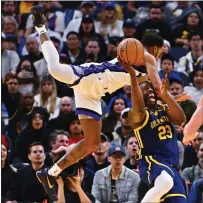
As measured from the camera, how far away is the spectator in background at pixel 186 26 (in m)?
14.6

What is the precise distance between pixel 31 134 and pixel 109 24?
3958 millimetres

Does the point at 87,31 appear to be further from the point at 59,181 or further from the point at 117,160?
the point at 59,181

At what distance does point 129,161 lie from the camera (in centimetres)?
1098

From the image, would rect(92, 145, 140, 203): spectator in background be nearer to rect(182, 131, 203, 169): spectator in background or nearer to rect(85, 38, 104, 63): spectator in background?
rect(182, 131, 203, 169): spectator in background

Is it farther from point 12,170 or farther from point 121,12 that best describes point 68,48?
point 12,170

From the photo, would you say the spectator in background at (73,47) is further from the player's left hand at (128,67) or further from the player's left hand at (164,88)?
the player's left hand at (164,88)

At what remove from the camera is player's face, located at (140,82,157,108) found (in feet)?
25.2

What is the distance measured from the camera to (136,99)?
727cm

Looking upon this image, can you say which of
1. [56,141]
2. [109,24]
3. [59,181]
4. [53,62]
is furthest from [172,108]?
[109,24]

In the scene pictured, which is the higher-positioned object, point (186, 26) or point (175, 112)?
point (186, 26)

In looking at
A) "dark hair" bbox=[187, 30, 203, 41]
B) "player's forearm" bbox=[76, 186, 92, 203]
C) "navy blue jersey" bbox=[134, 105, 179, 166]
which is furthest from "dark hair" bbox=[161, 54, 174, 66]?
"navy blue jersey" bbox=[134, 105, 179, 166]

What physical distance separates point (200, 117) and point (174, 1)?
32.0 ft

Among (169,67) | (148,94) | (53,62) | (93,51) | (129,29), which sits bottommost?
(148,94)

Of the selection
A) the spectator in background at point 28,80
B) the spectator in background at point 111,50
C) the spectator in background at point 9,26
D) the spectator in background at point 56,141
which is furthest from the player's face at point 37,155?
the spectator in background at point 9,26
